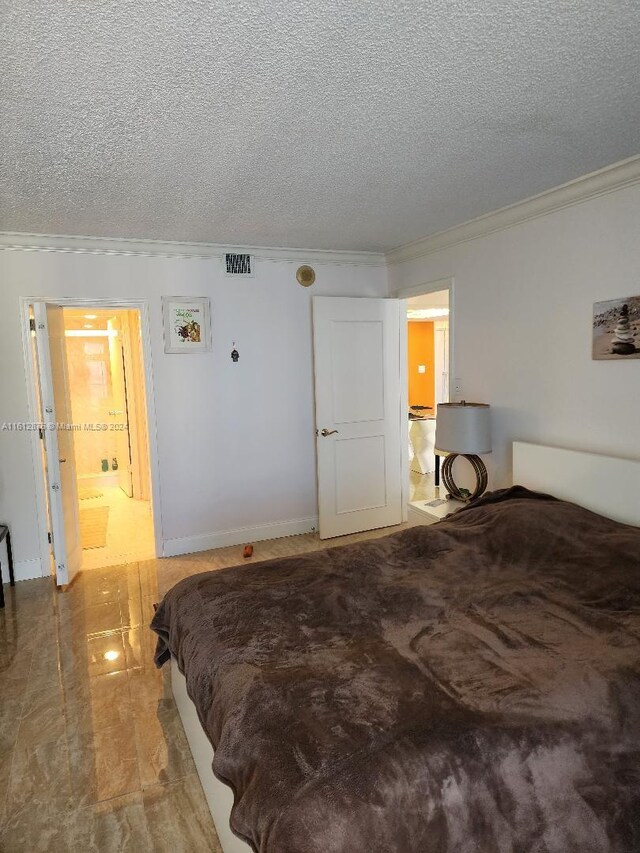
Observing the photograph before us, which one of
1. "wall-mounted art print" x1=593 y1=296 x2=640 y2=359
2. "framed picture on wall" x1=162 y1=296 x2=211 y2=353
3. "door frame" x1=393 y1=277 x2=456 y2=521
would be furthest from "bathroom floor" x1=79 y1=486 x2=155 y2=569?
"wall-mounted art print" x1=593 y1=296 x2=640 y2=359

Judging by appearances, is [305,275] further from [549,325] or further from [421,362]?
[421,362]

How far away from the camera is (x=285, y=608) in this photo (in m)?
2.19

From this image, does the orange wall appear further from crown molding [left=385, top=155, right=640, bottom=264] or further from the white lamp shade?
the white lamp shade

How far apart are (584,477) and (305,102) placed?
226 centimetres

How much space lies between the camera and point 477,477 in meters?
3.64

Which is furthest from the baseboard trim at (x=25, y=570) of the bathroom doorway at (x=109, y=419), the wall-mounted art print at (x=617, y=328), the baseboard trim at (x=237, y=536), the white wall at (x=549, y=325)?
the wall-mounted art print at (x=617, y=328)

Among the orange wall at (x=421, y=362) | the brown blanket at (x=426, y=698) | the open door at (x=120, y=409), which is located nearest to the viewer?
the brown blanket at (x=426, y=698)

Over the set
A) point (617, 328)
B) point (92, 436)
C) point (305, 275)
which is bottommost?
point (92, 436)

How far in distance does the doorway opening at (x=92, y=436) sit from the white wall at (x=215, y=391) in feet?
0.41

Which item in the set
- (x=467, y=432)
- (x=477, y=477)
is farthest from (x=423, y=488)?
(x=467, y=432)

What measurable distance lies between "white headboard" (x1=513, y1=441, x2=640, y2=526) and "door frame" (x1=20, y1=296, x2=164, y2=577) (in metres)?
2.72

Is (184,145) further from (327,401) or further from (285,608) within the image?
(327,401)

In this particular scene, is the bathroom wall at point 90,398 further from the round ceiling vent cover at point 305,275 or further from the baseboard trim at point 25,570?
the round ceiling vent cover at point 305,275

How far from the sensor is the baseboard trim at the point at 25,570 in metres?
3.93
